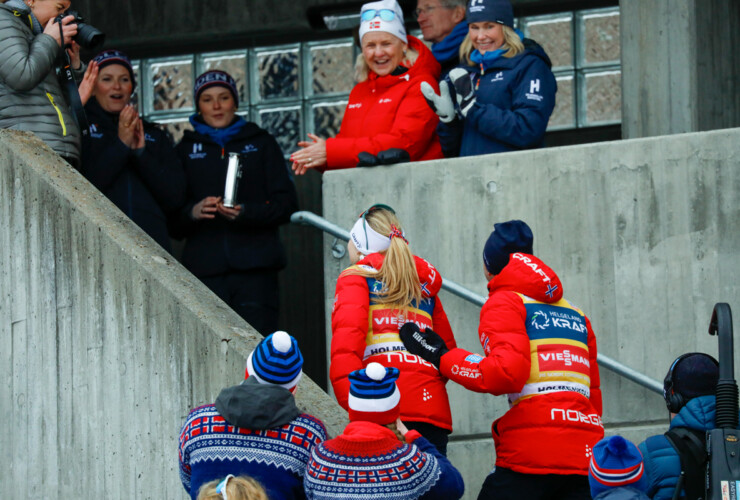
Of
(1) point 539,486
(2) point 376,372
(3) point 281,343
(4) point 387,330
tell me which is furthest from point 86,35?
(1) point 539,486

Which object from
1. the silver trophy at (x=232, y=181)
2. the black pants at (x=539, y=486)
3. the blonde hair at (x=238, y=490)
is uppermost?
the silver trophy at (x=232, y=181)

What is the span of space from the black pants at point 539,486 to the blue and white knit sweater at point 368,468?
2.63 feet

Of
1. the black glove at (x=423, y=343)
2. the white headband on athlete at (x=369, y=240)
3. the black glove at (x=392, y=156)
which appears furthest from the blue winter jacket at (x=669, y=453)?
the black glove at (x=392, y=156)

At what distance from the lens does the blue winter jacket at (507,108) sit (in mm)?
6582

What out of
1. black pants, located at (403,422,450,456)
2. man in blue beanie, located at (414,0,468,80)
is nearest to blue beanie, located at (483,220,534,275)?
black pants, located at (403,422,450,456)

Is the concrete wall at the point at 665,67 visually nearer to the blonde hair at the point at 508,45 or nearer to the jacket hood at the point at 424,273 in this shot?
the blonde hair at the point at 508,45

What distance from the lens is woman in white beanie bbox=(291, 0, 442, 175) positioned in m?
6.86

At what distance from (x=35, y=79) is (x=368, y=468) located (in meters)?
3.20

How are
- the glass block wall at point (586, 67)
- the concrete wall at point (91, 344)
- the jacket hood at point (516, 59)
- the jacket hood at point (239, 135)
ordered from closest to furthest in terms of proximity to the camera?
the concrete wall at point (91, 344)
the jacket hood at point (516, 59)
the jacket hood at point (239, 135)
the glass block wall at point (586, 67)

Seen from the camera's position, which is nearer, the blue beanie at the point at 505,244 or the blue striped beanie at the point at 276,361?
the blue striped beanie at the point at 276,361

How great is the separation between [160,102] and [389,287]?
575 centimetres

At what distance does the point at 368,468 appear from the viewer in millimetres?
4016

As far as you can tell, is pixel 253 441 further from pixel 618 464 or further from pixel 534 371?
pixel 534 371

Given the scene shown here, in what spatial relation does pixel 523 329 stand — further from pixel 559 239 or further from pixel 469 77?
pixel 469 77
